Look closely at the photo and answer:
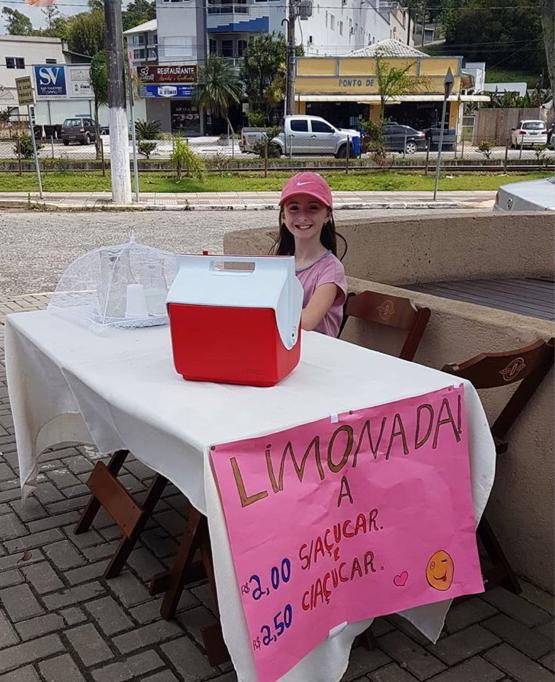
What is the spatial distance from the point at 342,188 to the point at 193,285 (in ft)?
61.6

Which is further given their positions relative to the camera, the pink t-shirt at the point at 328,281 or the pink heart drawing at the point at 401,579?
the pink t-shirt at the point at 328,281

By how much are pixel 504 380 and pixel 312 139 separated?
27.0 m

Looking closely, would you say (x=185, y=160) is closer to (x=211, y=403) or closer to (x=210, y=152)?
(x=210, y=152)

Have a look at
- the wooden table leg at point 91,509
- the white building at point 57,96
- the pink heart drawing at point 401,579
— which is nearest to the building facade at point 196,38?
the white building at point 57,96

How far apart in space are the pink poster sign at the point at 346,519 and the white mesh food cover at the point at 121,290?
124cm

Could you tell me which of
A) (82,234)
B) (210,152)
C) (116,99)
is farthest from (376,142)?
(82,234)

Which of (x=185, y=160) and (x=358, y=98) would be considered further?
(x=358, y=98)

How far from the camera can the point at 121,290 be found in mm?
3221

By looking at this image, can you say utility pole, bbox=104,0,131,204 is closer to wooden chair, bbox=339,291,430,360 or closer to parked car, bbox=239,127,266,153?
wooden chair, bbox=339,291,430,360

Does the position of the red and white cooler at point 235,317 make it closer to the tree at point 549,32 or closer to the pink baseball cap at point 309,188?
the pink baseball cap at point 309,188

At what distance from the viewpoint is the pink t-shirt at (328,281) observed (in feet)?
10.4


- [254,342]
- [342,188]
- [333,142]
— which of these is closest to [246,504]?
[254,342]

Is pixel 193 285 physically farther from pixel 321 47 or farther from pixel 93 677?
pixel 321 47

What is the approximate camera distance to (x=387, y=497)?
2.27 metres
